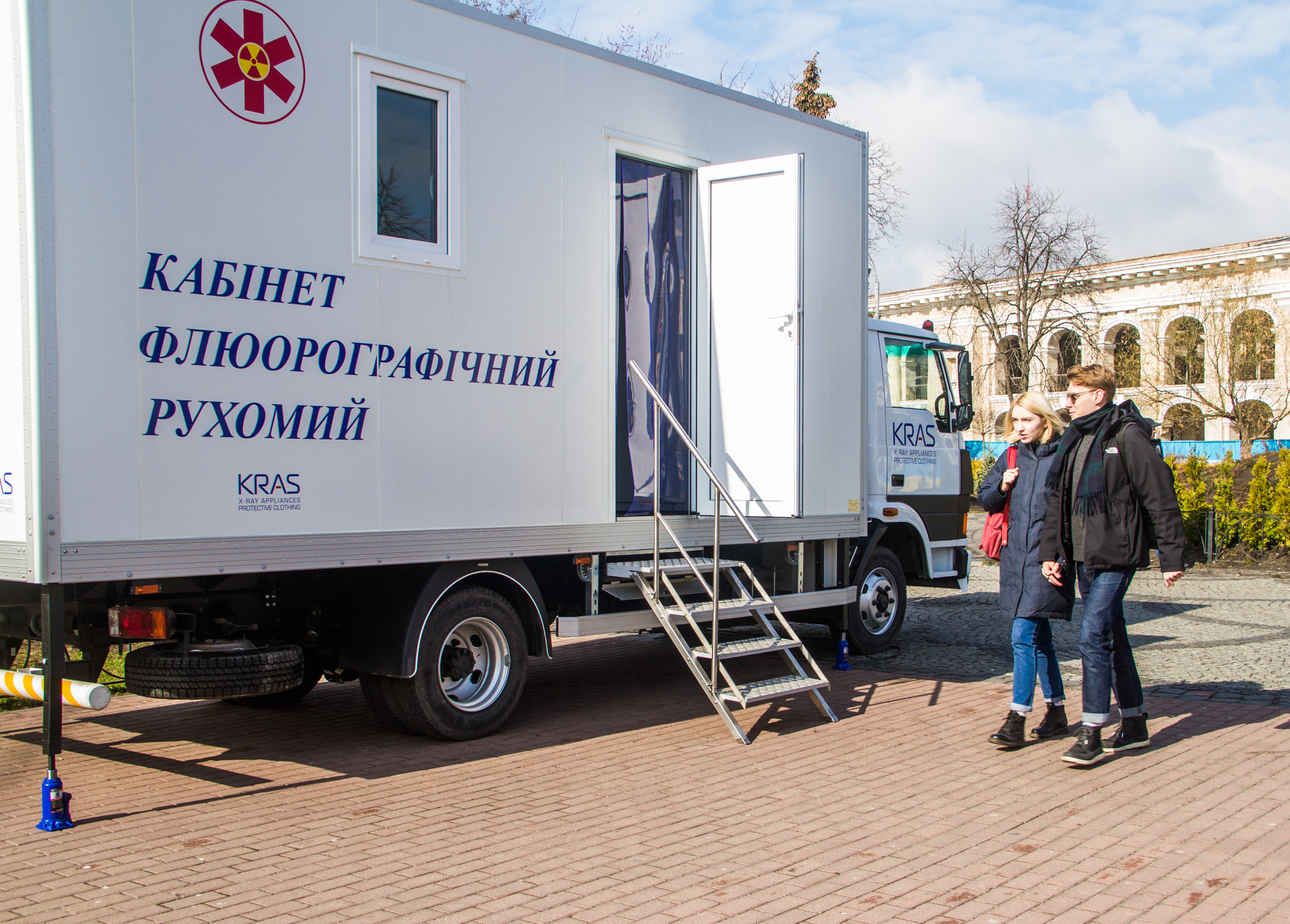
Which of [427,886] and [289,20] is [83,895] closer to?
[427,886]

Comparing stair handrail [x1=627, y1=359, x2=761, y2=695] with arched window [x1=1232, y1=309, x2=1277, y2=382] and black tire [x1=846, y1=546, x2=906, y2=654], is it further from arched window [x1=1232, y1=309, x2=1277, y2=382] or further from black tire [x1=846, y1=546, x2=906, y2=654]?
arched window [x1=1232, y1=309, x2=1277, y2=382]

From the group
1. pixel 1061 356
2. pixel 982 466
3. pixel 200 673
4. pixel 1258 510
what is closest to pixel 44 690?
pixel 200 673

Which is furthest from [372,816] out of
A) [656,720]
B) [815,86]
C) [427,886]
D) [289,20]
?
[815,86]

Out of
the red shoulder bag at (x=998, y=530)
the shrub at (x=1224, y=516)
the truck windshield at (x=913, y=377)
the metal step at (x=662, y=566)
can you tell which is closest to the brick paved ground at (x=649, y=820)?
the metal step at (x=662, y=566)

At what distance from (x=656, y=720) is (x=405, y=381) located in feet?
8.80

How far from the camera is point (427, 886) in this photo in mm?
3959

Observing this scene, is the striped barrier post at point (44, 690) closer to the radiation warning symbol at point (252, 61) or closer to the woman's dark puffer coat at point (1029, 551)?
the radiation warning symbol at point (252, 61)

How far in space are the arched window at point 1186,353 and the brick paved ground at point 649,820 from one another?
28.7 metres

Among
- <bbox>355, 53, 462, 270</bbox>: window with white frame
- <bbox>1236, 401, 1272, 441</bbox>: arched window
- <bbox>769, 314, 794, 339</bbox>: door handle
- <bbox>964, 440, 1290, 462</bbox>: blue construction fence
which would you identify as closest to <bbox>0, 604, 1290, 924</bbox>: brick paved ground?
<bbox>769, 314, 794, 339</bbox>: door handle

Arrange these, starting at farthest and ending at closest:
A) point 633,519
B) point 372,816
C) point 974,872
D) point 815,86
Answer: point 815,86
point 633,519
point 372,816
point 974,872

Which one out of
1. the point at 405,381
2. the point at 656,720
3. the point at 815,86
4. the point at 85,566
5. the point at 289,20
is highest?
the point at 815,86

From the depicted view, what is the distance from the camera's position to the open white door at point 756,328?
708 cm

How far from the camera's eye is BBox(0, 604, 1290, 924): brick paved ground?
3.81m

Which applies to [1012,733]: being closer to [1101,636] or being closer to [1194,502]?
[1101,636]
